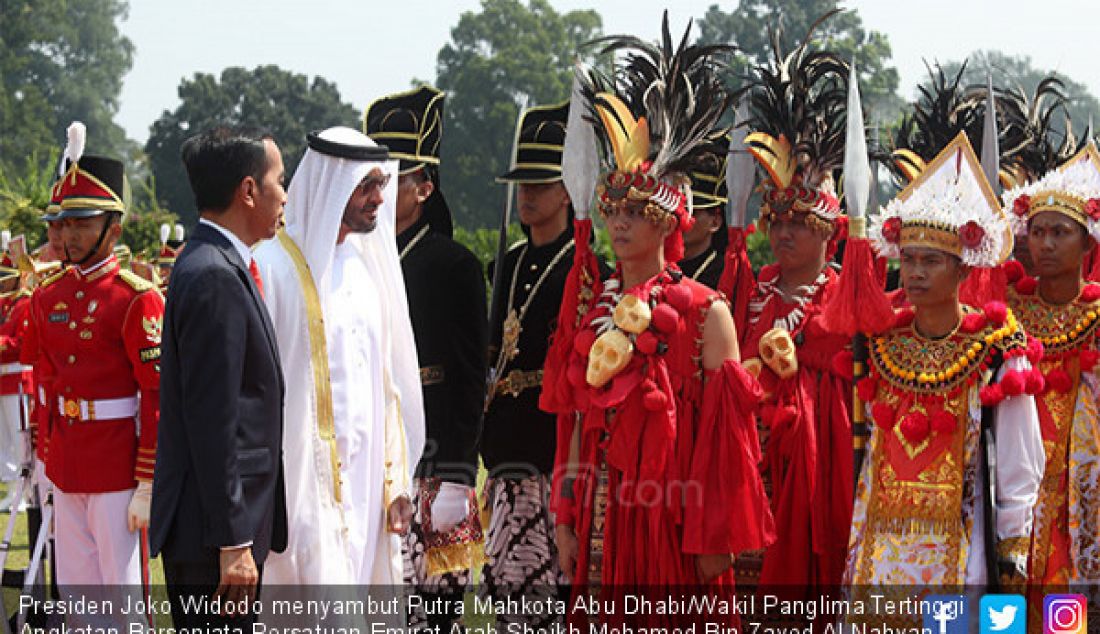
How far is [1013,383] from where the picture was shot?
5.39 metres

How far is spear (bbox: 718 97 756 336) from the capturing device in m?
6.46

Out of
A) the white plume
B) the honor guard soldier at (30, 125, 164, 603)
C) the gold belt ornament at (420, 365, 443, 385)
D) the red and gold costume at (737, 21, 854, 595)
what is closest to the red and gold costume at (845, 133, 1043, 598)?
the red and gold costume at (737, 21, 854, 595)

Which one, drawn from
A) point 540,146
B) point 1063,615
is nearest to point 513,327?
point 540,146

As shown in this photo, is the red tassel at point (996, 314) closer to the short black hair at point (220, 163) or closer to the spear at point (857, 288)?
the spear at point (857, 288)

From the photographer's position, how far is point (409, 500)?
539cm

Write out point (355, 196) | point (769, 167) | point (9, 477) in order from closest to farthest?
point (355, 196) → point (769, 167) → point (9, 477)

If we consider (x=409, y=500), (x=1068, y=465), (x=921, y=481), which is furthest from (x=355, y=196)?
(x=1068, y=465)

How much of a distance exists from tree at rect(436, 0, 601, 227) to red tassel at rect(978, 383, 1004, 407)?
4033 cm

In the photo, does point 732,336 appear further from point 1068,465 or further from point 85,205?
point 85,205

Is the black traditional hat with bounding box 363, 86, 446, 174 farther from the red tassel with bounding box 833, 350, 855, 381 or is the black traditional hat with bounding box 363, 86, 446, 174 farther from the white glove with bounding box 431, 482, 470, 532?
the red tassel with bounding box 833, 350, 855, 381

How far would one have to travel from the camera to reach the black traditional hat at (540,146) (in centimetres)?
671

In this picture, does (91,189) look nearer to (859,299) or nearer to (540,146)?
(540,146)

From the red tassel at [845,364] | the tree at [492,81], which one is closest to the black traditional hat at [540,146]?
the red tassel at [845,364]

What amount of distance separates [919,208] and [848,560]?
1.48 m
